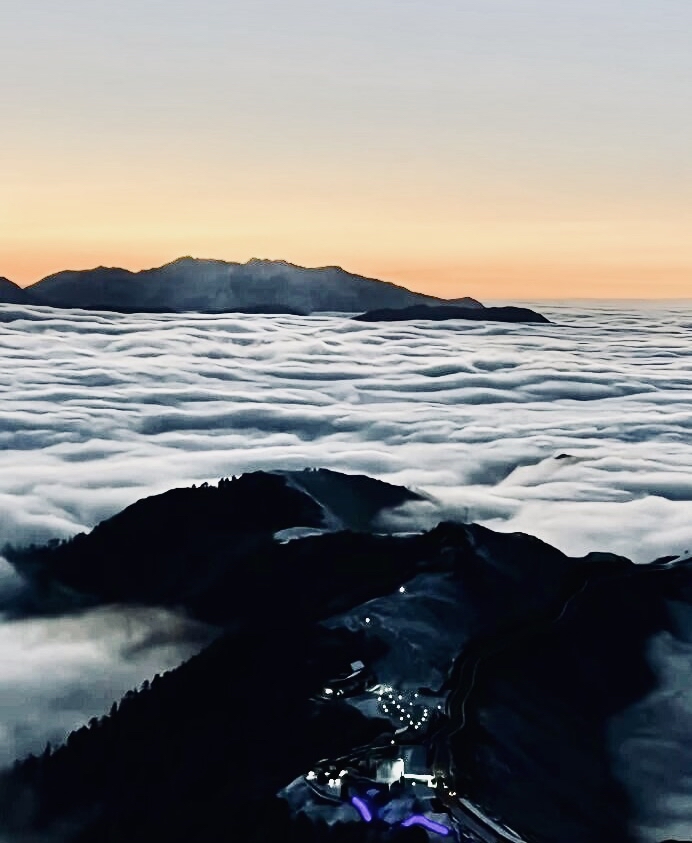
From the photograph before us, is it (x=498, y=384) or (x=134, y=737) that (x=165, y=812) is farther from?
(x=498, y=384)

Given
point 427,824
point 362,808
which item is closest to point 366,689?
point 362,808

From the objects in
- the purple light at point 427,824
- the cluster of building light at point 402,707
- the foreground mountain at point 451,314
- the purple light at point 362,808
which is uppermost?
the foreground mountain at point 451,314

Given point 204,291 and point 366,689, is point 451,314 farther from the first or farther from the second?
point 366,689

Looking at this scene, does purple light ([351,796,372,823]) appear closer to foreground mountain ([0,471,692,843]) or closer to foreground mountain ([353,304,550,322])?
foreground mountain ([0,471,692,843])

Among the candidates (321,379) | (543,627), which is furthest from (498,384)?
(543,627)

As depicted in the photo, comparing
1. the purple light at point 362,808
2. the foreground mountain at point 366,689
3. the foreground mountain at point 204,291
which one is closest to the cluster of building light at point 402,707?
the foreground mountain at point 366,689

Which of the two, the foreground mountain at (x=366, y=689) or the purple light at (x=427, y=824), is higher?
the foreground mountain at (x=366, y=689)

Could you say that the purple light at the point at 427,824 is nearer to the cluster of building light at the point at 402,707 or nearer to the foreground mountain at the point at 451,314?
the cluster of building light at the point at 402,707

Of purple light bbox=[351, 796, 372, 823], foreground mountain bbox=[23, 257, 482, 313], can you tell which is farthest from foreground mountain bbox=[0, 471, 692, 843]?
foreground mountain bbox=[23, 257, 482, 313]
